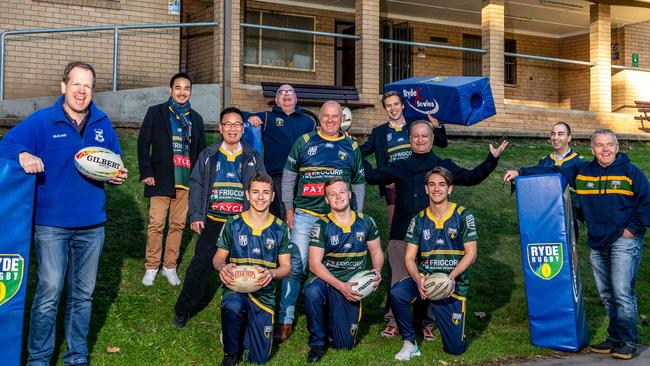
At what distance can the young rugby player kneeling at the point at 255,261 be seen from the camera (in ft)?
18.8

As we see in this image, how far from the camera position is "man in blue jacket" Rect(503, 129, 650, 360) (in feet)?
21.2

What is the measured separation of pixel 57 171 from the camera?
5.21 m

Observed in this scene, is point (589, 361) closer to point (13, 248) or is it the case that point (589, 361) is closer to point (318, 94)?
point (13, 248)

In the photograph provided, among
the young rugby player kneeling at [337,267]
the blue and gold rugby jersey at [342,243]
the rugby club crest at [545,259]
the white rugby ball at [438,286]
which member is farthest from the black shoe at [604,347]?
the blue and gold rugby jersey at [342,243]

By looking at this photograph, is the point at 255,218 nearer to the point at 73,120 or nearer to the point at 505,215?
the point at 73,120

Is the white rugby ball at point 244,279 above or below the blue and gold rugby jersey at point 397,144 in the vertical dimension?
below

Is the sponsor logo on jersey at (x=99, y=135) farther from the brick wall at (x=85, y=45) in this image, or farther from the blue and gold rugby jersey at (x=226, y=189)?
the brick wall at (x=85, y=45)

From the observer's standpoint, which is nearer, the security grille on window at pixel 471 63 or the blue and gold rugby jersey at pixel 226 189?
the blue and gold rugby jersey at pixel 226 189

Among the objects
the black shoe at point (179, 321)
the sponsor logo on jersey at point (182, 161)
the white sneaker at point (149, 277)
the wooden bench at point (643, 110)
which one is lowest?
the black shoe at point (179, 321)

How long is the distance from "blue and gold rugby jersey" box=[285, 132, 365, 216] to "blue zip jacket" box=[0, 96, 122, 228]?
2019mm

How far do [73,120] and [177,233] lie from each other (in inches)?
94.8

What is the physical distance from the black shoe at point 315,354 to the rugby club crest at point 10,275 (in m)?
2.24

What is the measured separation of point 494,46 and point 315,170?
11951 millimetres

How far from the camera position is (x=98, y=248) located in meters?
5.42
